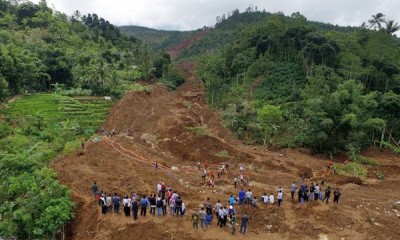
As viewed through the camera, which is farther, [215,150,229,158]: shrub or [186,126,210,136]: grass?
[186,126,210,136]: grass

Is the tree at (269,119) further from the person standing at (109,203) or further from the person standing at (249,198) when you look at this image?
the person standing at (109,203)

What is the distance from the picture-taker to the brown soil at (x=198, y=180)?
1736 centimetres

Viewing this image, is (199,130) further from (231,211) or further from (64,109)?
(231,211)

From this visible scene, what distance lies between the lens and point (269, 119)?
36.1 meters

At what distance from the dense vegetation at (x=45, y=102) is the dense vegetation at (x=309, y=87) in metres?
14.1

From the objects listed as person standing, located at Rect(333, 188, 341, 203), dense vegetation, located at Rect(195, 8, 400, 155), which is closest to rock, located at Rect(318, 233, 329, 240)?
person standing, located at Rect(333, 188, 341, 203)

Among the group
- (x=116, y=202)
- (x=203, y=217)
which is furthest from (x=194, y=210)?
(x=116, y=202)

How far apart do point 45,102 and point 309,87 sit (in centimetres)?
2908

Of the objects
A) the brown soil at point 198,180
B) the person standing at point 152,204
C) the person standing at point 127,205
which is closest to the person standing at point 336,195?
the brown soil at point 198,180

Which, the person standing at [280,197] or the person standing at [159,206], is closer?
the person standing at [159,206]

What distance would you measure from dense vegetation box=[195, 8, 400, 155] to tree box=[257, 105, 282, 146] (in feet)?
0.31

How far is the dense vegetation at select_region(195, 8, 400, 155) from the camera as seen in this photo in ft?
112

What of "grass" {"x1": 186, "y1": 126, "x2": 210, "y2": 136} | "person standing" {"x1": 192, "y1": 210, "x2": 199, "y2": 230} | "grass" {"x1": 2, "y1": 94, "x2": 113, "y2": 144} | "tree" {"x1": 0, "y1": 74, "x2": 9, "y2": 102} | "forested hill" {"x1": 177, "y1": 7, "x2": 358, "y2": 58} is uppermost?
"forested hill" {"x1": 177, "y1": 7, "x2": 358, "y2": 58}

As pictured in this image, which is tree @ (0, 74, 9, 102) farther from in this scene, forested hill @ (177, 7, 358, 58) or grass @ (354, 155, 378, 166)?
forested hill @ (177, 7, 358, 58)
